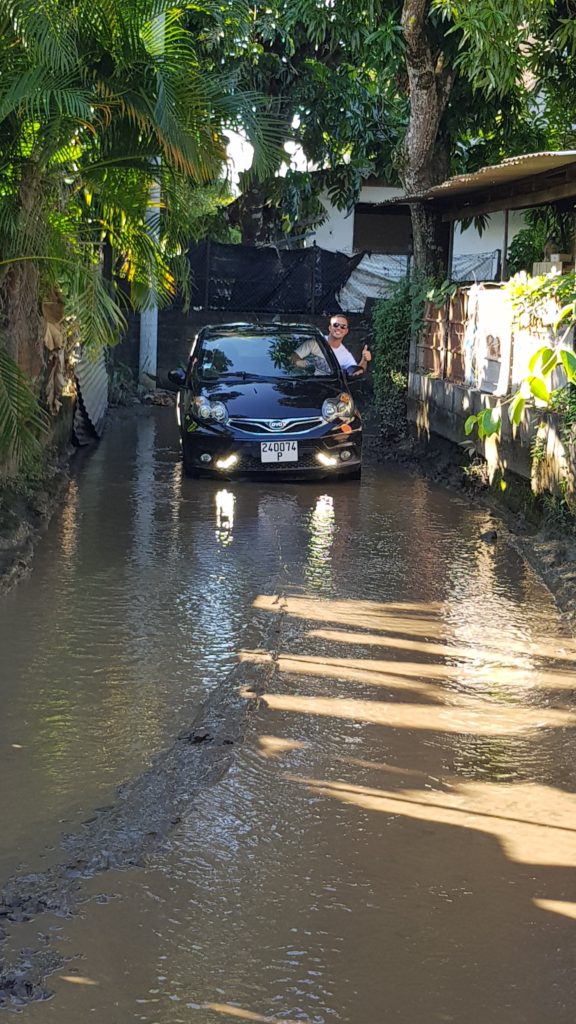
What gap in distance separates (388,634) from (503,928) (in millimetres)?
3507

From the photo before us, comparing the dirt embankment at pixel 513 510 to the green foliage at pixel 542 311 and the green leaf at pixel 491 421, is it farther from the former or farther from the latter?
the green leaf at pixel 491 421

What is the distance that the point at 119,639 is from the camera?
287 inches

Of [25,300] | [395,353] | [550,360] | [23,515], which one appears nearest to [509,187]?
[395,353]

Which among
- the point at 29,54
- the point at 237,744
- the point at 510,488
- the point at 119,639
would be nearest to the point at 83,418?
the point at 510,488

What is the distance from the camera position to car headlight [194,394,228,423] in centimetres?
1301

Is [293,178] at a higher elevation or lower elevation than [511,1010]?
higher

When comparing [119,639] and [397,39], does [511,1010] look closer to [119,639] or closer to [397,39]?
[119,639]

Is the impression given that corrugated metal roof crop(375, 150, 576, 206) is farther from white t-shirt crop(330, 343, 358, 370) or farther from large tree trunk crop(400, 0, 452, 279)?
white t-shirt crop(330, 343, 358, 370)

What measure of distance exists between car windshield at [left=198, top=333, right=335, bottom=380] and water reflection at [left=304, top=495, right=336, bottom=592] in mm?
1915

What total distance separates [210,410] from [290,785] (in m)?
8.16

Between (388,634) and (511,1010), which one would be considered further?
(388,634)

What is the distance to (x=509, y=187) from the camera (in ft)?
48.9

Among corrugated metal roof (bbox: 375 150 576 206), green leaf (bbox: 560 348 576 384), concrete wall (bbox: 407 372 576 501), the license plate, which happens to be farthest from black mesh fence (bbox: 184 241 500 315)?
green leaf (bbox: 560 348 576 384)

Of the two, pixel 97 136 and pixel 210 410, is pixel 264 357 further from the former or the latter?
pixel 97 136
